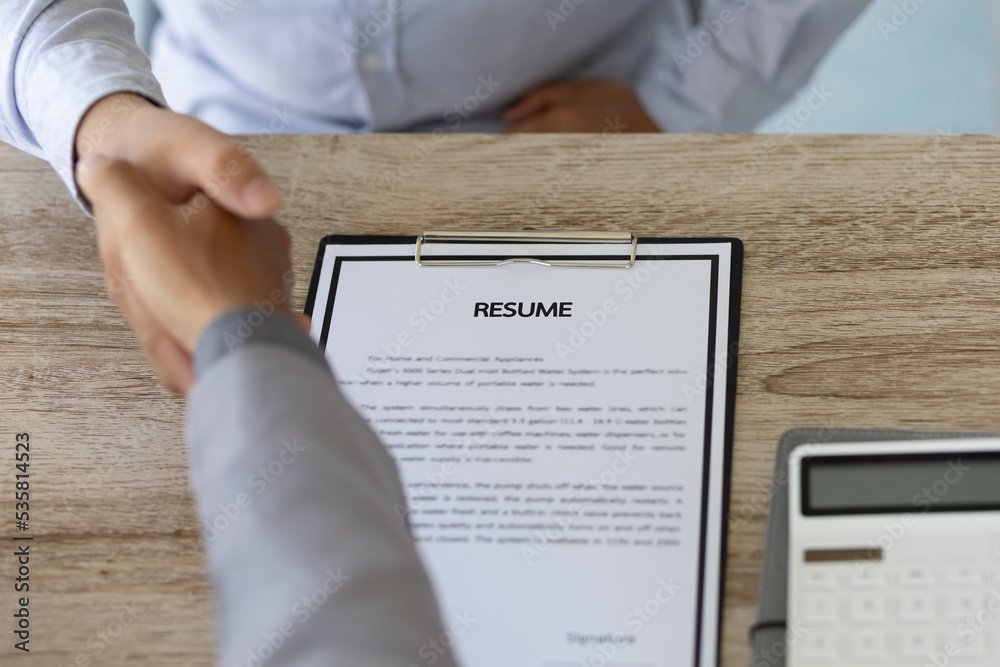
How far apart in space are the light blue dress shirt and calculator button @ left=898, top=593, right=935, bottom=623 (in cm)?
58

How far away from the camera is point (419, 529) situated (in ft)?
1.37

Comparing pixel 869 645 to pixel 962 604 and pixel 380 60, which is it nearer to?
pixel 962 604

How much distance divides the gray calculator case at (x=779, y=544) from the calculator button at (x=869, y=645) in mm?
30

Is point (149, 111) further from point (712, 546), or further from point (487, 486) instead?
point (712, 546)

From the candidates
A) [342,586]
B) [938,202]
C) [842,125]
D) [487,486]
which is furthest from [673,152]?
[842,125]

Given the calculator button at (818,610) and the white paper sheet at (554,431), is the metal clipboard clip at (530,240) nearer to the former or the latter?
the white paper sheet at (554,431)

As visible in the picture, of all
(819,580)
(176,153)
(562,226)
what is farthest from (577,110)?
(819,580)

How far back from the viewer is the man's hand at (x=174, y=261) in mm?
378

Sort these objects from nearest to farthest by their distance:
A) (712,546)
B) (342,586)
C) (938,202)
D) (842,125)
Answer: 1. (342,586)
2. (712,546)
3. (938,202)
4. (842,125)

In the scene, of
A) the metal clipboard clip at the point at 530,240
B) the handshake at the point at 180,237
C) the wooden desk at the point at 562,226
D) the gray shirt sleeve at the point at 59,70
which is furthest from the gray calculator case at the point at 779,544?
the gray shirt sleeve at the point at 59,70

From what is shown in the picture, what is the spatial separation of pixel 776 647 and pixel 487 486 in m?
0.16

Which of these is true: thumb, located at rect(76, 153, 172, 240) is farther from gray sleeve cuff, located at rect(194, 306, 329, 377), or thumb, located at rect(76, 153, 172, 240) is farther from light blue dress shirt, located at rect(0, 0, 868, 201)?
light blue dress shirt, located at rect(0, 0, 868, 201)

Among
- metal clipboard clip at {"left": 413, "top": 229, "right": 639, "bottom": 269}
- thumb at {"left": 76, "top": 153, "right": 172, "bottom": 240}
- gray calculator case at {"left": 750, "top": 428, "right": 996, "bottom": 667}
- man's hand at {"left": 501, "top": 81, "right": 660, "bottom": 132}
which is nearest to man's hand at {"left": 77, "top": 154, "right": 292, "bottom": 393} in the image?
thumb at {"left": 76, "top": 153, "right": 172, "bottom": 240}

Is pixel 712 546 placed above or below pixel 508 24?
below
